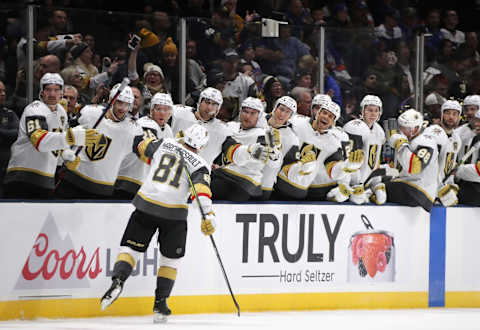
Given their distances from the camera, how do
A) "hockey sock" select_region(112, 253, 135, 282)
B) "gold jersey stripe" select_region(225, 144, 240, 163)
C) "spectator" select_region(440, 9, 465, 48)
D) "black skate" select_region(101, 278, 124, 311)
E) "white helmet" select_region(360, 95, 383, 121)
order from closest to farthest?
"black skate" select_region(101, 278, 124, 311) < "hockey sock" select_region(112, 253, 135, 282) < "gold jersey stripe" select_region(225, 144, 240, 163) < "white helmet" select_region(360, 95, 383, 121) < "spectator" select_region(440, 9, 465, 48)

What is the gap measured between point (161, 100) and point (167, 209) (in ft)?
4.81

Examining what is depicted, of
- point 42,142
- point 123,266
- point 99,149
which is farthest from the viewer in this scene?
point 99,149

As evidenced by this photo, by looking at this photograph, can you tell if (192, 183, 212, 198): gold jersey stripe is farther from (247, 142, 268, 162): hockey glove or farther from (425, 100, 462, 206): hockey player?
(425, 100, 462, 206): hockey player

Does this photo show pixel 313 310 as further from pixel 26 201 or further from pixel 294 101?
pixel 26 201

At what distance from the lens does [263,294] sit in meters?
7.59

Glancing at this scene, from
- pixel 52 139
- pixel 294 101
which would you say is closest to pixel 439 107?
pixel 294 101

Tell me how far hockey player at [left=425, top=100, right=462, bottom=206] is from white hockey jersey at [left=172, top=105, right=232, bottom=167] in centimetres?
195

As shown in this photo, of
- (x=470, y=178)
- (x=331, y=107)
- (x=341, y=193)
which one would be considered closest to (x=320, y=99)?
(x=331, y=107)

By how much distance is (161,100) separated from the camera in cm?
782

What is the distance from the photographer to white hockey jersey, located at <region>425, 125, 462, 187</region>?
8.50m

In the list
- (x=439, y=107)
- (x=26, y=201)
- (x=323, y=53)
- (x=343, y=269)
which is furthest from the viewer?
(x=439, y=107)

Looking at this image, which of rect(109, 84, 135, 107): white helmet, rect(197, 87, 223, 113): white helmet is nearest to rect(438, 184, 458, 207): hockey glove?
rect(197, 87, 223, 113): white helmet

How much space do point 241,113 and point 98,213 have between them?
180 cm

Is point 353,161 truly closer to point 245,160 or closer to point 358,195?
point 358,195
